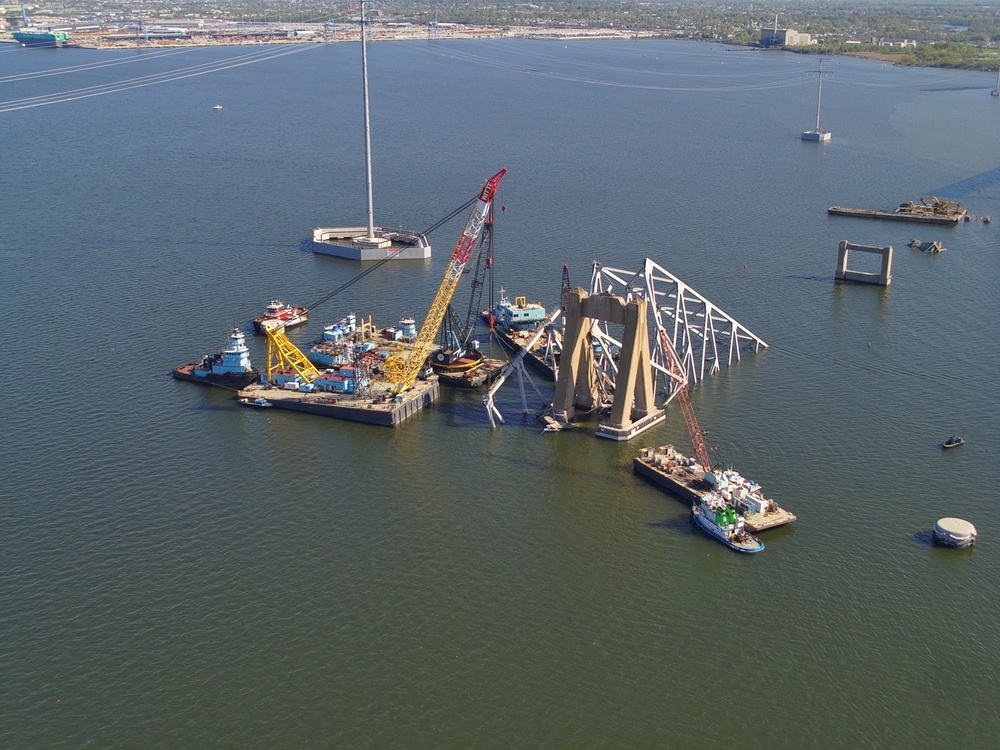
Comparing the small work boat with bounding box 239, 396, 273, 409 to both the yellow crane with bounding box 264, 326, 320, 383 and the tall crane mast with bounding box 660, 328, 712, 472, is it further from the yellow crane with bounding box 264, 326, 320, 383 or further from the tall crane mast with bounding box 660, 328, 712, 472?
the tall crane mast with bounding box 660, 328, 712, 472

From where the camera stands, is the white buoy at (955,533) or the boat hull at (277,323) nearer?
the white buoy at (955,533)

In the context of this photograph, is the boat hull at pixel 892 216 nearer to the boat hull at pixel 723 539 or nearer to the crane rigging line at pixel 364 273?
the crane rigging line at pixel 364 273

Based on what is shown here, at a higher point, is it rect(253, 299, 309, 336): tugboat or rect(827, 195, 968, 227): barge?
rect(827, 195, 968, 227): barge

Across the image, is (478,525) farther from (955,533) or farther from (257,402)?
(955,533)

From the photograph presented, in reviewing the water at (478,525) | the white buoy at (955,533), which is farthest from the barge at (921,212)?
the white buoy at (955,533)

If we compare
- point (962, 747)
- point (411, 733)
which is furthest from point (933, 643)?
point (411, 733)

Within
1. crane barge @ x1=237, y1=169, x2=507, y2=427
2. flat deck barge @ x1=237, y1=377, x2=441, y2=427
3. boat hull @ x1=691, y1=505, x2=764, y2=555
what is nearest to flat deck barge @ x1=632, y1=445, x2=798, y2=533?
boat hull @ x1=691, y1=505, x2=764, y2=555

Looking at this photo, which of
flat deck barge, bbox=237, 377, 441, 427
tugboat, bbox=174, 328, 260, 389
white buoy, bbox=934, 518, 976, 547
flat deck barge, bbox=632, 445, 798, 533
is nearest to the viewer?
white buoy, bbox=934, 518, 976, 547
